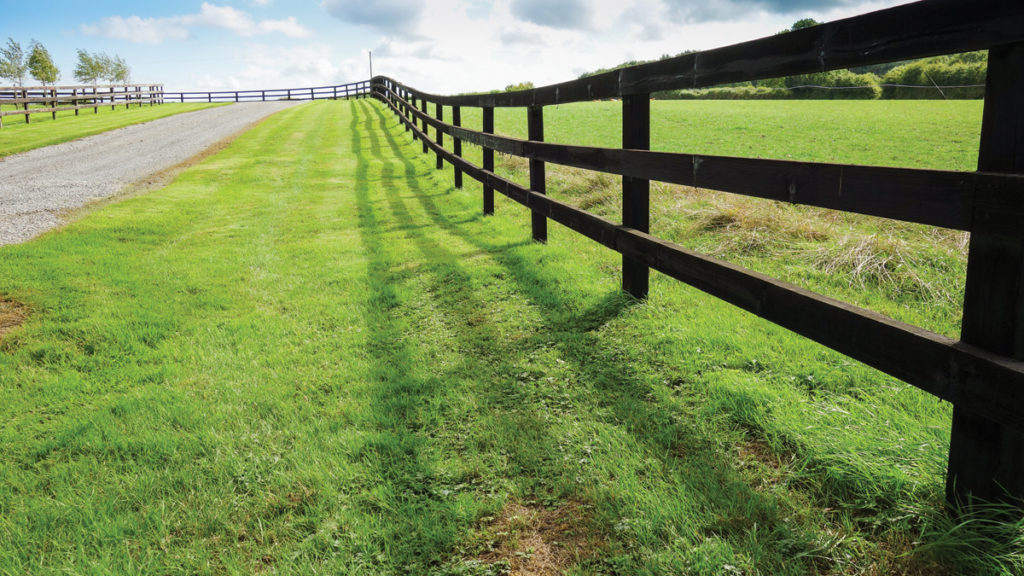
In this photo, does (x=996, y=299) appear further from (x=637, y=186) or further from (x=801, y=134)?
(x=801, y=134)

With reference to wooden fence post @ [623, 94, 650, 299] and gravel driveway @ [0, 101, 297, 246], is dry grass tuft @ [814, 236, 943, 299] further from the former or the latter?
gravel driveway @ [0, 101, 297, 246]

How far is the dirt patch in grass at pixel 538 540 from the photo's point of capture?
2.03m

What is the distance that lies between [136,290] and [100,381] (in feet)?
6.21

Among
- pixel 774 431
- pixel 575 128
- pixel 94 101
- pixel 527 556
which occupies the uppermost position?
pixel 94 101

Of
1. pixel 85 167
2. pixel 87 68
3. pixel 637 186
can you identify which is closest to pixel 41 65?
pixel 87 68

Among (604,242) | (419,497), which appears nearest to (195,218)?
(604,242)

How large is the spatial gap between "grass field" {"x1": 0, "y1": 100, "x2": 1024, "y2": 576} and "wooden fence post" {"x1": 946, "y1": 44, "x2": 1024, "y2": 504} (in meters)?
0.15

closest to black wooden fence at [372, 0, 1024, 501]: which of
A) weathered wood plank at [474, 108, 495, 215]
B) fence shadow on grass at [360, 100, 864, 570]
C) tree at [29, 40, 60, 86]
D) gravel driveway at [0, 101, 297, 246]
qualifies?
fence shadow on grass at [360, 100, 864, 570]

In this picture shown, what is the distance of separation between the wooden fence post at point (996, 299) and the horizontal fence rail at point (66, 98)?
31.5m

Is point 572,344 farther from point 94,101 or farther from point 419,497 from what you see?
point 94,101

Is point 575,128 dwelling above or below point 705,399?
above

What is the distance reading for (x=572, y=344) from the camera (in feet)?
12.5

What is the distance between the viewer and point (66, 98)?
30312 mm

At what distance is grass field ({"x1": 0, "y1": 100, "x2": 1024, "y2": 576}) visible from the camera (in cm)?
205
